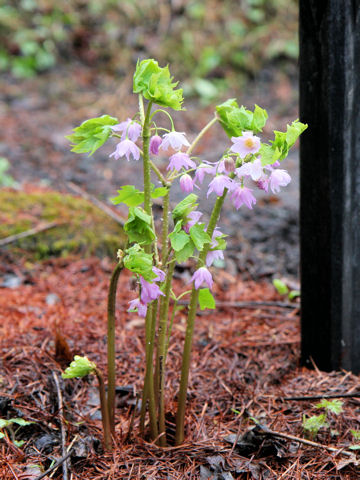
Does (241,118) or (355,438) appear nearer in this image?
(241,118)

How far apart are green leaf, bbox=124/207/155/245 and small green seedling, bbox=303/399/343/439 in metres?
0.83

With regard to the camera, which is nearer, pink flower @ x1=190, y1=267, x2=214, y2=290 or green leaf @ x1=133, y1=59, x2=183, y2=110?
green leaf @ x1=133, y1=59, x2=183, y2=110

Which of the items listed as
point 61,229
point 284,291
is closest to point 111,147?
point 61,229

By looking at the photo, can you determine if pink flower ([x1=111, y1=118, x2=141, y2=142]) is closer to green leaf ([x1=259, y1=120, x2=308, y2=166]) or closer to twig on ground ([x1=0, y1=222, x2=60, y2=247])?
green leaf ([x1=259, y1=120, x2=308, y2=166])

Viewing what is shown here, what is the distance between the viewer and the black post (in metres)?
1.71

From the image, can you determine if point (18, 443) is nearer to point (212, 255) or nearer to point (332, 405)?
point (212, 255)

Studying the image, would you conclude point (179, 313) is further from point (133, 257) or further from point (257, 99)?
point (257, 99)

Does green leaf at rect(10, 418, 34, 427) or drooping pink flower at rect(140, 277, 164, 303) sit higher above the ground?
drooping pink flower at rect(140, 277, 164, 303)

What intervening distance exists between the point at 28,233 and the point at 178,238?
2.09 m

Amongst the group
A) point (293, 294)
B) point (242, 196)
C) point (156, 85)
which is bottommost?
point (293, 294)

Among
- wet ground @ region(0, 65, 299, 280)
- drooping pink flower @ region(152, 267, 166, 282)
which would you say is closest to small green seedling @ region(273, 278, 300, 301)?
wet ground @ region(0, 65, 299, 280)

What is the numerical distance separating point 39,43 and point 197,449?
21.1 feet

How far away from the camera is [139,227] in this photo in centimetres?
127

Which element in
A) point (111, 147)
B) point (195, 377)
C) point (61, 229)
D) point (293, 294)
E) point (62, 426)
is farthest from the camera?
point (111, 147)
